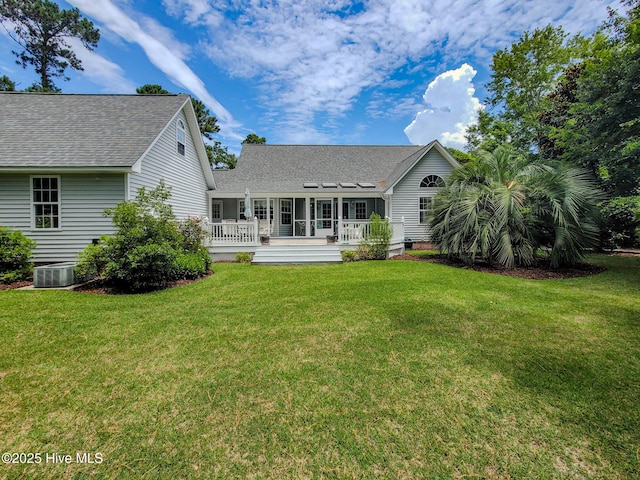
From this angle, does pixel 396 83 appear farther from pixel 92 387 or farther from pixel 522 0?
pixel 92 387

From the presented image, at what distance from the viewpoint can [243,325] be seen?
4734 mm

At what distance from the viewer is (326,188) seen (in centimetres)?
Result: 1608

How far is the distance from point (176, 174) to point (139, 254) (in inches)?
264

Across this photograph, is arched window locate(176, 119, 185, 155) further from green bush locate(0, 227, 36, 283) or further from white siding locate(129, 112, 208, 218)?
green bush locate(0, 227, 36, 283)

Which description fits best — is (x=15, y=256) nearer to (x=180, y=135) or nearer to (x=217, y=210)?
(x=180, y=135)

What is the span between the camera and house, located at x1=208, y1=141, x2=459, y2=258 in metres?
15.6

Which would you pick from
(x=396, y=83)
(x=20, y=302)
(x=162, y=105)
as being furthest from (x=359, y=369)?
(x=396, y=83)

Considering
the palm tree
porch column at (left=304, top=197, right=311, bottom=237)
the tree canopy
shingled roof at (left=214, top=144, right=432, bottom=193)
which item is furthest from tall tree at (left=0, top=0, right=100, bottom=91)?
the tree canopy

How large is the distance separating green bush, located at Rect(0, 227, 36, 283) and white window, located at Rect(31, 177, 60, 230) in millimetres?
998

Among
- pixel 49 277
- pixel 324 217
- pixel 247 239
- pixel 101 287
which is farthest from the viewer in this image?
pixel 324 217

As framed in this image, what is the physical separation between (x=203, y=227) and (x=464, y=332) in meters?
9.53

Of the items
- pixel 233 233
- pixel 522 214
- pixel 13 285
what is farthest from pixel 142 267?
pixel 522 214

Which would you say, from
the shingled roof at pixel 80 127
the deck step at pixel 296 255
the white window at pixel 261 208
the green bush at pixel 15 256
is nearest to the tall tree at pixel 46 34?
the shingled roof at pixel 80 127

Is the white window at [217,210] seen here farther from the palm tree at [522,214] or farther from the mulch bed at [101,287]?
the palm tree at [522,214]
